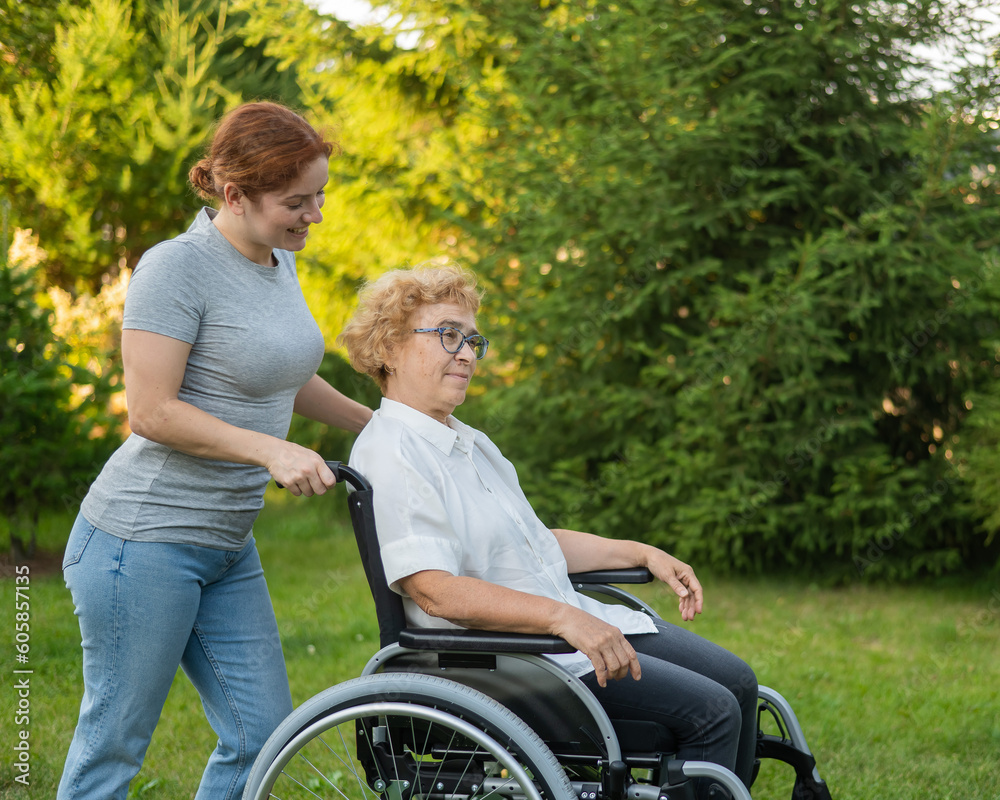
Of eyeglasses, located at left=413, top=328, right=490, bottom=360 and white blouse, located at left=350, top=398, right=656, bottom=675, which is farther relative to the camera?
eyeglasses, located at left=413, top=328, right=490, bottom=360

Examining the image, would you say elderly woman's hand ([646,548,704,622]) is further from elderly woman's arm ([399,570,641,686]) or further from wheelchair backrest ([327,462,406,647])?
wheelchair backrest ([327,462,406,647])

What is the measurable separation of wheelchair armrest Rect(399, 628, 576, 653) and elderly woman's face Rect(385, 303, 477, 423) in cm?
48

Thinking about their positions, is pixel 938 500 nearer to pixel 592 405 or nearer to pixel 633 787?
pixel 592 405

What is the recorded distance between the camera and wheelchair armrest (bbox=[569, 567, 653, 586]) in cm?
211

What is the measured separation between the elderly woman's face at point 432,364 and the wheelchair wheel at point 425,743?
582mm

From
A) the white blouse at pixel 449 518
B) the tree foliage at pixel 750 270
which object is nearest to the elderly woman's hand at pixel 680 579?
the white blouse at pixel 449 518

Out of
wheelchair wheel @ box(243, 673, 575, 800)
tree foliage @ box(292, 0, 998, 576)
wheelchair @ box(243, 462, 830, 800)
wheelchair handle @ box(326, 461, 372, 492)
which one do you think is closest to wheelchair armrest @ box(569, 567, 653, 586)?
wheelchair @ box(243, 462, 830, 800)

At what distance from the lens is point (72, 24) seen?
8258mm

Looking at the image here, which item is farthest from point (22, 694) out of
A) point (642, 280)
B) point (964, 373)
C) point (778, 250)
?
point (964, 373)

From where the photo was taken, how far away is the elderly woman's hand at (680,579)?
211cm

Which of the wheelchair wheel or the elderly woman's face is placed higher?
the elderly woman's face

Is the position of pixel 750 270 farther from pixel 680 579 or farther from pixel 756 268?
pixel 680 579

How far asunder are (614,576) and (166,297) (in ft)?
3.76

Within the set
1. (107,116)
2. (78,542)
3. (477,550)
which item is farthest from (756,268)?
(107,116)
